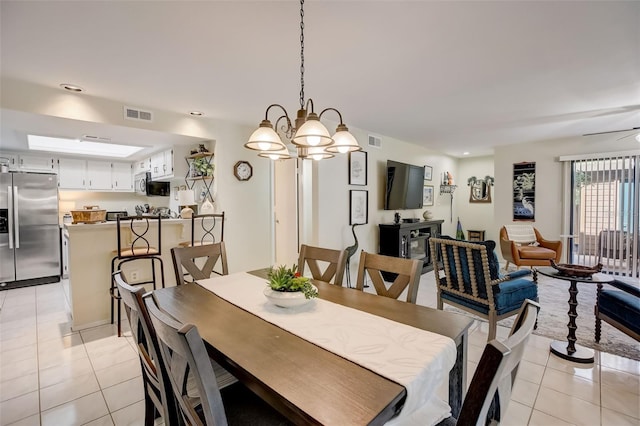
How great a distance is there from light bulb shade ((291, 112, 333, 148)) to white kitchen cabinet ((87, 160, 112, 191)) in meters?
6.09

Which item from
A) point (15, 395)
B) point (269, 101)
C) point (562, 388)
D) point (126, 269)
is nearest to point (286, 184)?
point (269, 101)

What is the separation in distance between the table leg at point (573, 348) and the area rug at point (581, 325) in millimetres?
269

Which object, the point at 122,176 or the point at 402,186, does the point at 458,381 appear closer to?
the point at 402,186

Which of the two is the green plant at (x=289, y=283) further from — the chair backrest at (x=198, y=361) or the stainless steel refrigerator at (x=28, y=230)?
the stainless steel refrigerator at (x=28, y=230)

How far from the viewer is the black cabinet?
4.93 metres

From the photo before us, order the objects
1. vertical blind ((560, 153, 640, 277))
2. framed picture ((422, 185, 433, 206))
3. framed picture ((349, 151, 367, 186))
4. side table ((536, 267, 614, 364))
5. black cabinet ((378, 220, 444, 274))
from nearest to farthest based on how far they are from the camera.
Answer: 1. side table ((536, 267, 614, 364))
2. framed picture ((349, 151, 367, 186))
3. vertical blind ((560, 153, 640, 277))
4. black cabinet ((378, 220, 444, 274))
5. framed picture ((422, 185, 433, 206))

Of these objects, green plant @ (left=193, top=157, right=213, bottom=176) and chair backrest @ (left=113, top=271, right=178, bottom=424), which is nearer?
chair backrest @ (left=113, top=271, right=178, bottom=424)

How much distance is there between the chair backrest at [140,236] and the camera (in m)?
3.12

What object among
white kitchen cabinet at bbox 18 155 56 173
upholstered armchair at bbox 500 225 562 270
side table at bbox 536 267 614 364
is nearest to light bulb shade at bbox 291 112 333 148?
side table at bbox 536 267 614 364

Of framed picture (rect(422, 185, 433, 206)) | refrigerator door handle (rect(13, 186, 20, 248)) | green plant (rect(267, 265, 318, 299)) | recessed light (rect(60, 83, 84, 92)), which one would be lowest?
green plant (rect(267, 265, 318, 299))

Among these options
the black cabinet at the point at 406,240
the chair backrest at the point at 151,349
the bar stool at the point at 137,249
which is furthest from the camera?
the black cabinet at the point at 406,240

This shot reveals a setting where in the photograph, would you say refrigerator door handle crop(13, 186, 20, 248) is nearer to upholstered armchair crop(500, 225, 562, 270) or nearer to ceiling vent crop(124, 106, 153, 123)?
ceiling vent crop(124, 106, 153, 123)

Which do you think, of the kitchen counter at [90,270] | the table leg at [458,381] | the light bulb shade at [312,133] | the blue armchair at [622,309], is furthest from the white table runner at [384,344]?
the kitchen counter at [90,270]

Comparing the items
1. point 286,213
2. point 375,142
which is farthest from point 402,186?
point 286,213
